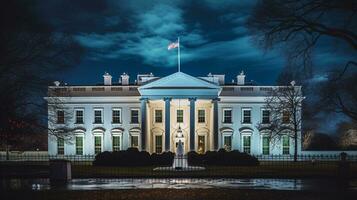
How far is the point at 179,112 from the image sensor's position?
2347 inches

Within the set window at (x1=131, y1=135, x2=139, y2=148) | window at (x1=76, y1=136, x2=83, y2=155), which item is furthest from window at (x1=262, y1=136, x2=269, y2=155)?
window at (x1=76, y1=136, x2=83, y2=155)

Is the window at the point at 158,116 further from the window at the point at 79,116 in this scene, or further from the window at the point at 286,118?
the window at the point at 286,118

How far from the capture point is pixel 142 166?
39031mm

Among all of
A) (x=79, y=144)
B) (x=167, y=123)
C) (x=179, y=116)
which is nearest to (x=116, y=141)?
(x=79, y=144)

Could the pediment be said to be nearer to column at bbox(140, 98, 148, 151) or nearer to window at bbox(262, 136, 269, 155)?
column at bbox(140, 98, 148, 151)

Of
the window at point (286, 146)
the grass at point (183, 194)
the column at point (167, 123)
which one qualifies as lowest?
the window at point (286, 146)

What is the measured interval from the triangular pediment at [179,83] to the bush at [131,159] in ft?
49.0

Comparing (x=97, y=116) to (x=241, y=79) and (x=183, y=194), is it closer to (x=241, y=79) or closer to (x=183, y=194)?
(x=241, y=79)

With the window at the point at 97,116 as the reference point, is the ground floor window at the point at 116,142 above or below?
below

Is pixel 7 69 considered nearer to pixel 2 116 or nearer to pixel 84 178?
pixel 2 116

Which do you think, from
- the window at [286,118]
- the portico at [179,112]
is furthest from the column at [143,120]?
the window at [286,118]

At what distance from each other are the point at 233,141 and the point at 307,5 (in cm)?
4344

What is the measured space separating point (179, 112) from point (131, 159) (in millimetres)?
20621

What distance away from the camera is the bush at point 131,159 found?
130 feet
